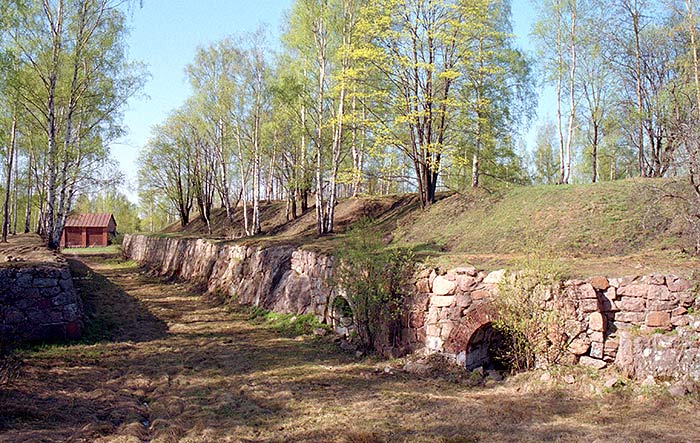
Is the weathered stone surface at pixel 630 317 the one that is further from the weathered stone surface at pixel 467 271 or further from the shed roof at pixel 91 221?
the shed roof at pixel 91 221

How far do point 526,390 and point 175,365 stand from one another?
652cm

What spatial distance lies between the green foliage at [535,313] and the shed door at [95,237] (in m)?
44.7

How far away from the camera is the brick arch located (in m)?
8.65

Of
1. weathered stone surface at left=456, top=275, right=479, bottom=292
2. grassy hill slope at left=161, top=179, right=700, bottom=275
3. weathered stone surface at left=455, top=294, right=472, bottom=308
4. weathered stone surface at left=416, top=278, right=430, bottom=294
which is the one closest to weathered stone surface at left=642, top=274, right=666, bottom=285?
grassy hill slope at left=161, top=179, right=700, bottom=275

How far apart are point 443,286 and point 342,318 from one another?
3508mm

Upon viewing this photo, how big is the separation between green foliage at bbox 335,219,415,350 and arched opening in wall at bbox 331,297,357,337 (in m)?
0.90

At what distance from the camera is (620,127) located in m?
21.5

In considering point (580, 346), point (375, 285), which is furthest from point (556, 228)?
point (375, 285)

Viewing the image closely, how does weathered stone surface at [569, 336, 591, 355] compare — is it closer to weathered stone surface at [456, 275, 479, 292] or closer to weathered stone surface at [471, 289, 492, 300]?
weathered stone surface at [471, 289, 492, 300]

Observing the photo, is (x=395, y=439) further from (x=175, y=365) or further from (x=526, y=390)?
(x=175, y=365)

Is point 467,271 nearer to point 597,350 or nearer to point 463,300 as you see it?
point 463,300

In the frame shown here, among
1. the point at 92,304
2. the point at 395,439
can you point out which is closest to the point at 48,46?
the point at 92,304

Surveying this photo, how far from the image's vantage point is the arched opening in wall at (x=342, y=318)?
38.5 ft

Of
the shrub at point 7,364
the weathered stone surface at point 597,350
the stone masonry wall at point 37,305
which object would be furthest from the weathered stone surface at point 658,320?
the stone masonry wall at point 37,305
